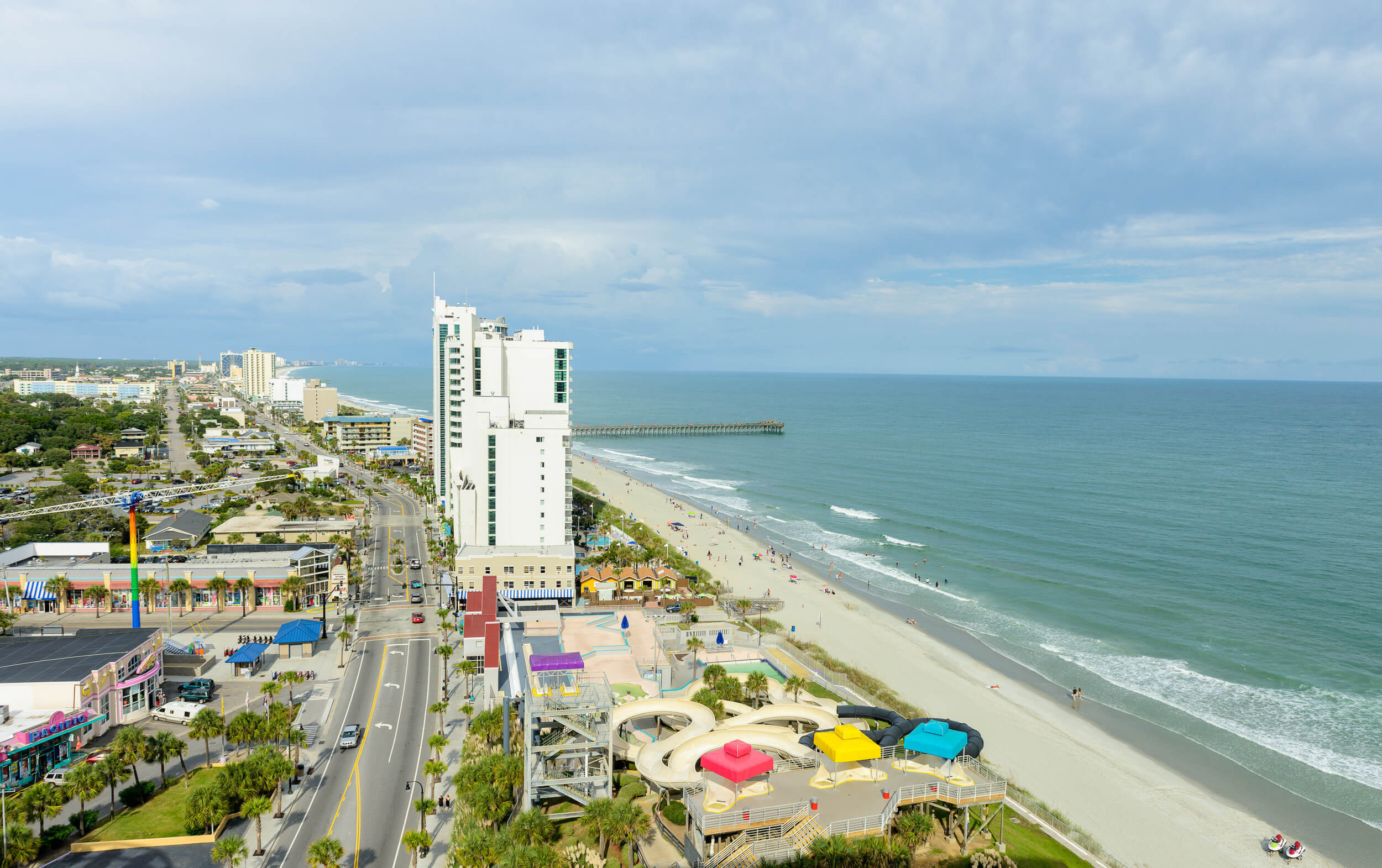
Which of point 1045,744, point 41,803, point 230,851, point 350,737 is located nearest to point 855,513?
point 1045,744

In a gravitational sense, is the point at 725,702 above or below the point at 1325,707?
above

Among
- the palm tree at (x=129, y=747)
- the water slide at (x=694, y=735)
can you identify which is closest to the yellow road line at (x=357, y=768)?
the palm tree at (x=129, y=747)

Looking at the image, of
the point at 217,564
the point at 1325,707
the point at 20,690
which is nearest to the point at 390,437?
the point at 217,564

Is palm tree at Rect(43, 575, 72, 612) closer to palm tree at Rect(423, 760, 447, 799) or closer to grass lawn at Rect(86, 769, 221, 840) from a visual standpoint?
grass lawn at Rect(86, 769, 221, 840)

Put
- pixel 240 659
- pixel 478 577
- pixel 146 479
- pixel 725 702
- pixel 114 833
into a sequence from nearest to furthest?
1. pixel 114 833
2. pixel 725 702
3. pixel 240 659
4. pixel 478 577
5. pixel 146 479

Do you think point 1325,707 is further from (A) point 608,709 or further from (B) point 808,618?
(A) point 608,709

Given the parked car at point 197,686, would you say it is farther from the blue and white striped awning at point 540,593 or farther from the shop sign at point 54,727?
the blue and white striped awning at point 540,593

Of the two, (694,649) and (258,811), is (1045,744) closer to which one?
(694,649)

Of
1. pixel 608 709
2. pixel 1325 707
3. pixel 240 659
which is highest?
pixel 608 709
